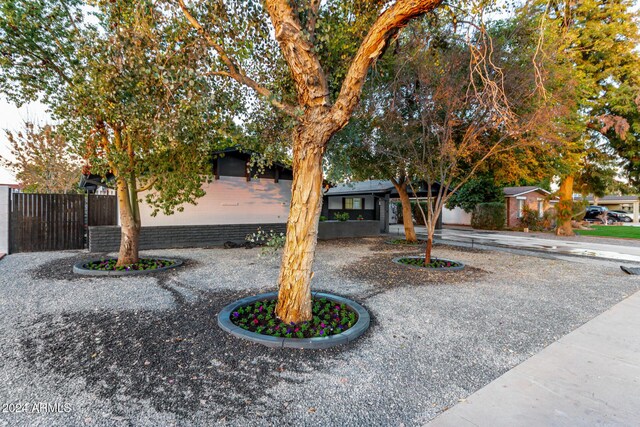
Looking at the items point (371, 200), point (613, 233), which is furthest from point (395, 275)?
point (613, 233)

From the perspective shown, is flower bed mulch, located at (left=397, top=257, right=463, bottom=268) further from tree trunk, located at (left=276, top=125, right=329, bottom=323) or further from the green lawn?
the green lawn

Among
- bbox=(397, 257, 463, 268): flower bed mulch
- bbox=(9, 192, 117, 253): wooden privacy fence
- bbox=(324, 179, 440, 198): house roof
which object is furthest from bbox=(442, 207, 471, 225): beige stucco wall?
bbox=(9, 192, 117, 253): wooden privacy fence

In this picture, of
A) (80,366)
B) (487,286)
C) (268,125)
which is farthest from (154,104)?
(487,286)

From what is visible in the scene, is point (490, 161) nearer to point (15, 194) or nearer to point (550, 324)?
point (550, 324)

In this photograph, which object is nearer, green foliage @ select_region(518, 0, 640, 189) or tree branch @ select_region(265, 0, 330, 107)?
tree branch @ select_region(265, 0, 330, 107)

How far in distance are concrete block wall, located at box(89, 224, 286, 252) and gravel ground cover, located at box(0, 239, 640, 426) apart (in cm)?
281

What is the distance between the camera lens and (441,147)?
6.83 metres

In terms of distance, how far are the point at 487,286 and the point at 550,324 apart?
73.1 inches

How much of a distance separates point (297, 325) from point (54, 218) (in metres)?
9.55

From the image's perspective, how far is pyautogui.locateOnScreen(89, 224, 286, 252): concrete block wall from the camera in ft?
29.0

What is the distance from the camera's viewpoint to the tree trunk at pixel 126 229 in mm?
6574

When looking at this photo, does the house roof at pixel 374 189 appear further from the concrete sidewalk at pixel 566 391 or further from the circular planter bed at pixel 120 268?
the concrete sidewalk at pixel 566 391

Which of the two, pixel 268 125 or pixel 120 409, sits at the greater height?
pixel 268 125

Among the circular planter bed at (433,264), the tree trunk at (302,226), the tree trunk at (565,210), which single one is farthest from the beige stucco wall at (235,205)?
the tree trunk at (565,210)
